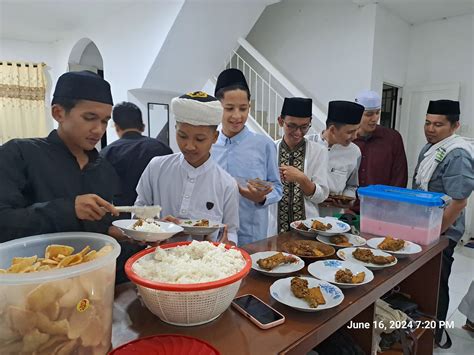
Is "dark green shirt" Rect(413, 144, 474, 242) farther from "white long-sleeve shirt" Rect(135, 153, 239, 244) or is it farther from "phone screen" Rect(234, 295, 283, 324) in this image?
"phone screen" Rect(234, 295, 283, 324)

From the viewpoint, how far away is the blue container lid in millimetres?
1545

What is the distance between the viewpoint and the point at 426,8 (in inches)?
175

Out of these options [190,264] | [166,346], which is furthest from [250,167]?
[166,346]

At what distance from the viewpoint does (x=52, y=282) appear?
23.5 inches

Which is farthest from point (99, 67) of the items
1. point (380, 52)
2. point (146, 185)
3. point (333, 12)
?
point (146, 185)

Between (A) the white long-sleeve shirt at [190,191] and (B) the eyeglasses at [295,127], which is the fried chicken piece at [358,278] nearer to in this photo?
(A) the white long-sleeve shirt at [190,191]

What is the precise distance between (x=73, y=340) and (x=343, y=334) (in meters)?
0.98

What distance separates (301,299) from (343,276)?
8.5 inches

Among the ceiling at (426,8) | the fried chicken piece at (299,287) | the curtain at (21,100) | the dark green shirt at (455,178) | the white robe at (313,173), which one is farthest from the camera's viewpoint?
the curtain at (21,100)

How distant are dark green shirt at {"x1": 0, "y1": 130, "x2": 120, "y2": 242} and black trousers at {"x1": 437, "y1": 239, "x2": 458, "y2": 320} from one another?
2.14 meters

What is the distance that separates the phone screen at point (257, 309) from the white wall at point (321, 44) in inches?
161

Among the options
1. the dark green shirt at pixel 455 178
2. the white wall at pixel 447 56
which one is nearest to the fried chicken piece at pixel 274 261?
the dark green shirt at pixel 455 178

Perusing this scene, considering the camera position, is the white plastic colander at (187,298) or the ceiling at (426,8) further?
the ceiling at (426,8)

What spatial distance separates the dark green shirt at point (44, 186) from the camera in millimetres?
1007
